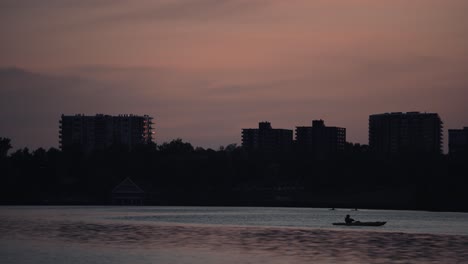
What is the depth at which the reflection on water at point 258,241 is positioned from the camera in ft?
247

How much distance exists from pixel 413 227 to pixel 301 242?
3690 cm

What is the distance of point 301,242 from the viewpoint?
3563 inches

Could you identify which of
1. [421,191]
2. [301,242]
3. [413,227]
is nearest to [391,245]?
[301,242]

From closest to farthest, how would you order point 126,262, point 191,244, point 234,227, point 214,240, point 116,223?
point 126,262 < point 191,244 < point 214,240 < point 234,227 < point 116,223

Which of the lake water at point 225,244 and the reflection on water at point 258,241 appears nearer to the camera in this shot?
the lake water at point 225,244

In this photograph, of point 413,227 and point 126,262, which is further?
point 413,227

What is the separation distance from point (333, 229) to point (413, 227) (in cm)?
1335

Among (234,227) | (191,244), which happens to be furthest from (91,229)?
(191,244)

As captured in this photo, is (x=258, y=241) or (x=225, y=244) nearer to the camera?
(x=225, y=244)

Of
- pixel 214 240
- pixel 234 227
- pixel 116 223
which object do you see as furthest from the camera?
pixel 116 223

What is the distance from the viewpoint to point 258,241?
91812 mm

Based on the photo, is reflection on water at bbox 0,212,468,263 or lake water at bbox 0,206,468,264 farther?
reflection on water at bbox 0,212,468,263

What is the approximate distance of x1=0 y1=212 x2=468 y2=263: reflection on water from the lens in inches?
2960

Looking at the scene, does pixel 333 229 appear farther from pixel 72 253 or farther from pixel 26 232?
pixel 72 253
